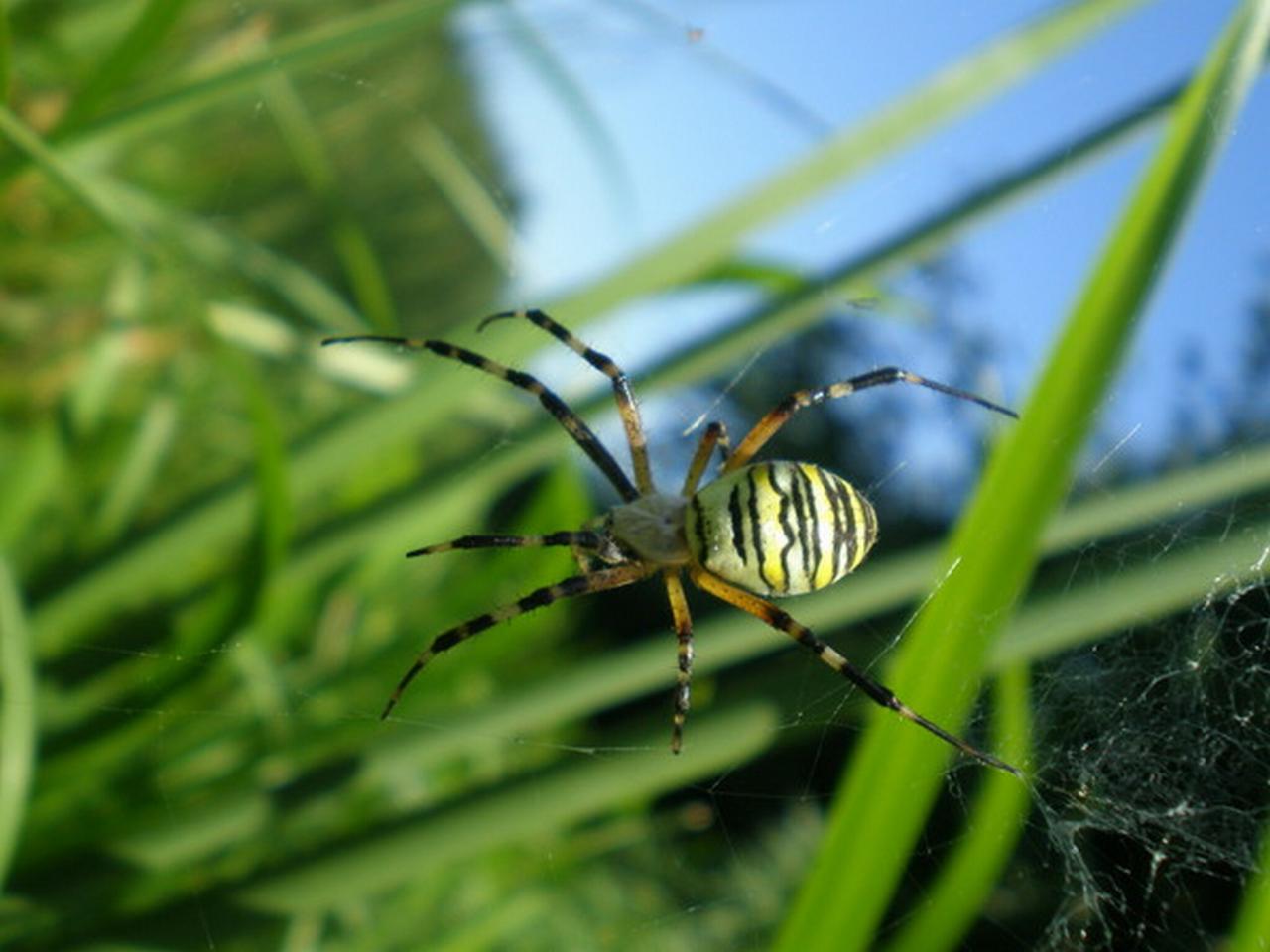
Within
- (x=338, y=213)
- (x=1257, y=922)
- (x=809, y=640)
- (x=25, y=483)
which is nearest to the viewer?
(x=1257, y=922)

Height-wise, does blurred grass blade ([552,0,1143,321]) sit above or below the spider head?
above

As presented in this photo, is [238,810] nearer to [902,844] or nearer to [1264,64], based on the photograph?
[902,844]

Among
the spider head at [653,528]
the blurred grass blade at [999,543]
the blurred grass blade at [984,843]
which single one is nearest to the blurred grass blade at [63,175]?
the spider head at [653,528]

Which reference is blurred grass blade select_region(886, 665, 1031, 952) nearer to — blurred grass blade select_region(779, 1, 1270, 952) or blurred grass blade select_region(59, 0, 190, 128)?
blurred grass blade select_region(779, 1, 1270, 952)

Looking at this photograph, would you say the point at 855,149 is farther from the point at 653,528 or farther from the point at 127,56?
the point at 127,56

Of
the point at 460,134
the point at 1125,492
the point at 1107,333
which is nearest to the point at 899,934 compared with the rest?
the point at 1125,492

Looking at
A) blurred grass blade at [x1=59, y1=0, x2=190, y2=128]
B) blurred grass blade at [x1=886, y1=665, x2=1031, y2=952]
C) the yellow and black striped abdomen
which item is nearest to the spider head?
the yellow and black striped abdomen

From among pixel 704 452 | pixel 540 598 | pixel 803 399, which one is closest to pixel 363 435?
pixel 540 598
